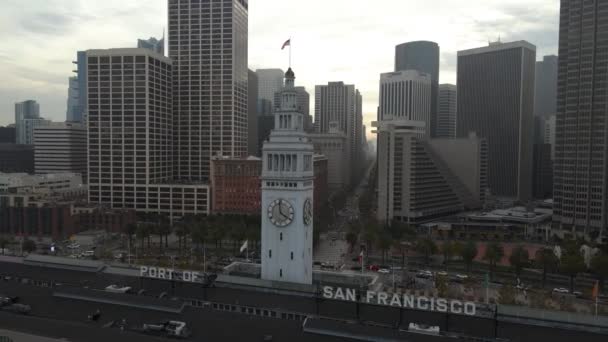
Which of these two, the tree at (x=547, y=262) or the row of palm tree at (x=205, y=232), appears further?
the row of palm tree at (x=205, y=232)

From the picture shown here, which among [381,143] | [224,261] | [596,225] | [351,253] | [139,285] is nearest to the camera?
[139,285]

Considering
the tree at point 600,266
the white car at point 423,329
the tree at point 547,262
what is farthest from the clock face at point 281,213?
the tree at point 600,266

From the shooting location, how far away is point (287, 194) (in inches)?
2854

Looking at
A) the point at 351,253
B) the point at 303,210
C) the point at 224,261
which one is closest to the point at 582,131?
the point at 351,253

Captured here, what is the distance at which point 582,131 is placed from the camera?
187 m

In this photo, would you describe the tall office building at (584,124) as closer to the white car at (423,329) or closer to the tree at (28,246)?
the white car at (423,329)

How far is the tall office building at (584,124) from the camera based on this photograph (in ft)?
598

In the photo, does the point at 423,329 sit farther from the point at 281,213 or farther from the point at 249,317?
the point at 281,213

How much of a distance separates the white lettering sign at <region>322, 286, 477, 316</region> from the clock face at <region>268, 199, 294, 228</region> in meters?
13.5

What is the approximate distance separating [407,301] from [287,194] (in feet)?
76.3

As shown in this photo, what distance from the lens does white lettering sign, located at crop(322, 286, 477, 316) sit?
56281mm

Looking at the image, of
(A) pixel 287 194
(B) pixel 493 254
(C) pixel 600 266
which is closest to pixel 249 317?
(A) pixel 287 194

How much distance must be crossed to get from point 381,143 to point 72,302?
Result: 152 metres

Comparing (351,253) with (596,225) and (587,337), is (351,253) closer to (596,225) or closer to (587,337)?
(596,225)
